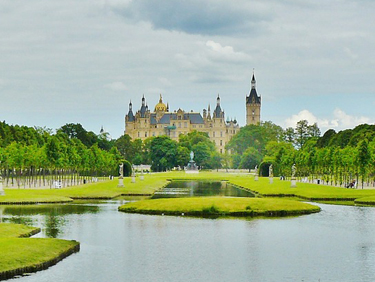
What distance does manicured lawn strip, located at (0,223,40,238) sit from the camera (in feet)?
103

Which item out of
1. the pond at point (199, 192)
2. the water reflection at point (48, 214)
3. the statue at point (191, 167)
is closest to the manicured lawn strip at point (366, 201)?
the pond at point (199, 192)

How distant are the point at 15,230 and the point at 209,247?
31.5 feet

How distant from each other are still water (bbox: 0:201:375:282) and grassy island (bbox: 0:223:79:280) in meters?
0.51

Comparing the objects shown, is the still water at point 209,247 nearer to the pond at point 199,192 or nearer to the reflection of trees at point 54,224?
the reflection of trees at point 54,224

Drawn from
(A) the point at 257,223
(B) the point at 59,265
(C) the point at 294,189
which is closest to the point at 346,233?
(A) the point at 257,223

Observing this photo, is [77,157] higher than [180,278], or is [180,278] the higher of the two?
[77,157]

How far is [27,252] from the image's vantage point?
2634 cm

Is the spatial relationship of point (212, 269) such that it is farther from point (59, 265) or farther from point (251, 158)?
point (251, 158)

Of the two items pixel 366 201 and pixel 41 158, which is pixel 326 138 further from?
pixel 366 201

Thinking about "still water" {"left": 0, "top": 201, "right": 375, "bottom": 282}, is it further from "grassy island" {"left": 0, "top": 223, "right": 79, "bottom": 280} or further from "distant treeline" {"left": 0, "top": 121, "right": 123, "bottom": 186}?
"distant treeline" {"left": 0, "top": 121, "right": 123, "bottom": 186}

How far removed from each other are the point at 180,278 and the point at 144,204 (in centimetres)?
2287

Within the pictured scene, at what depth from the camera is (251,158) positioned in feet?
514

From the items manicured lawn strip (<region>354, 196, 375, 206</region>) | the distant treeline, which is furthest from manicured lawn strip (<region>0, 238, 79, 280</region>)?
the distant treeline

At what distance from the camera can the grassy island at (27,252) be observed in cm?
2428
